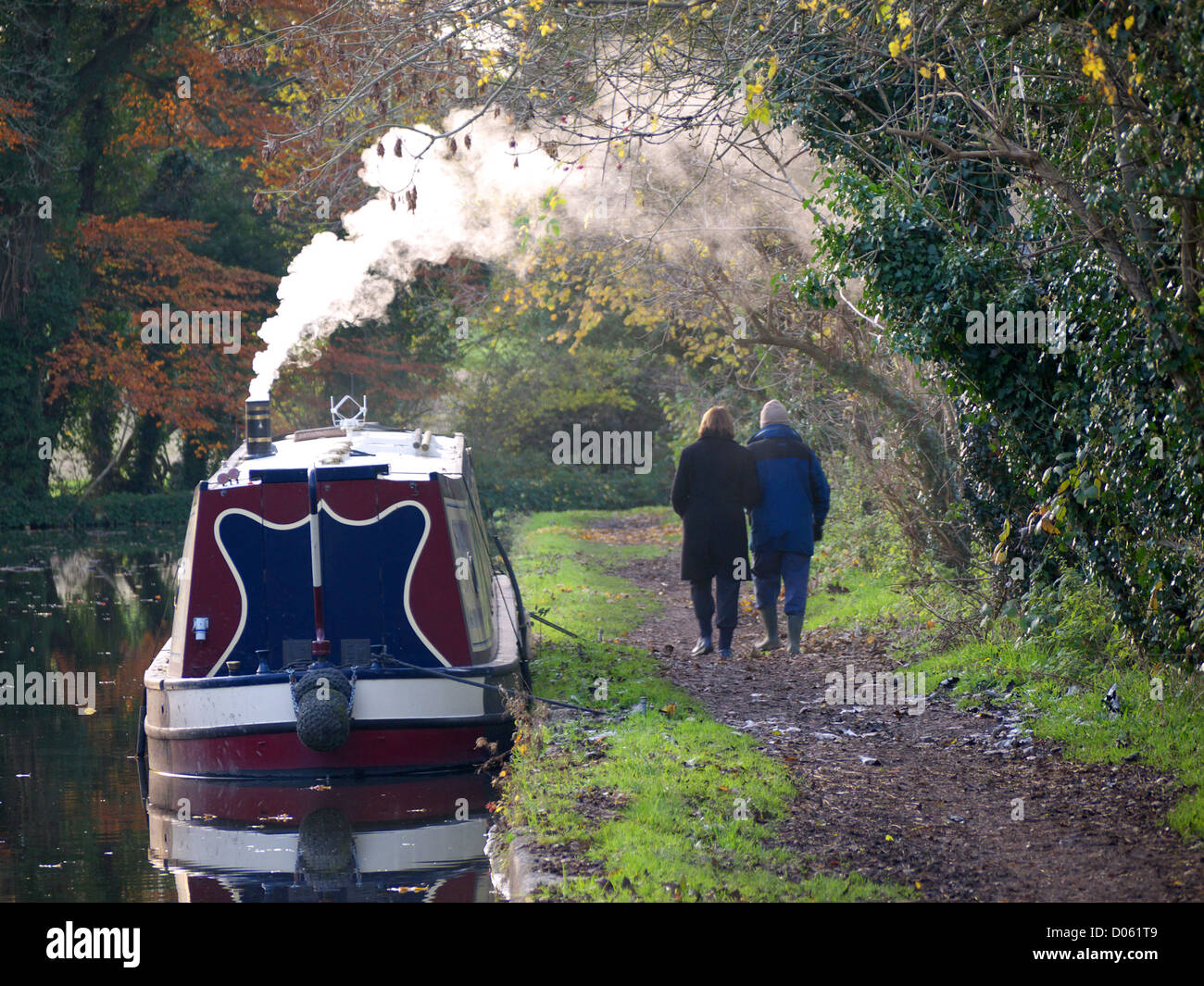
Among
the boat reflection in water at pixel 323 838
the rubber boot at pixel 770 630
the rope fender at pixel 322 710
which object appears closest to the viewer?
the boat reflection in water at pixel 323 838

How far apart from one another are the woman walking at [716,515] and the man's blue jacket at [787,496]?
0.16m

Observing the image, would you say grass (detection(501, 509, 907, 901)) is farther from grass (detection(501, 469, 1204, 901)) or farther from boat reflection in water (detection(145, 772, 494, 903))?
boat reflection in water (detection(145, 772, 494, 903))

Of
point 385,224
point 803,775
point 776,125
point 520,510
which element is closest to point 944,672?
point 803,775

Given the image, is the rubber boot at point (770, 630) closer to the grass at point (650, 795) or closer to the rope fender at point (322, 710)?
the grass at point (650, 795)

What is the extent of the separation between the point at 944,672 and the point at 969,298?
9.82 ft

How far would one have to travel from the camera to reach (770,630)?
39.6ft

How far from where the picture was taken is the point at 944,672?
401 inches

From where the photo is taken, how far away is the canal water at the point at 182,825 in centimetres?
689

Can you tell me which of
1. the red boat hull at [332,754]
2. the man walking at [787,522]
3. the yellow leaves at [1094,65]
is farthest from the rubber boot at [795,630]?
the yellow leaves at [1094,65]

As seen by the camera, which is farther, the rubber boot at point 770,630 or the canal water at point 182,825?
the rubber boot at point 770,630

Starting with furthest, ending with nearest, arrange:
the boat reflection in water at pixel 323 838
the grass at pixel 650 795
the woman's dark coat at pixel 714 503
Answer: the woman's dark coat at pixel 714 503 < the boat reflection in water at pixel 323 838 < the grass at pixel 650 795

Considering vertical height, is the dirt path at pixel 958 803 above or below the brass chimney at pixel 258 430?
below

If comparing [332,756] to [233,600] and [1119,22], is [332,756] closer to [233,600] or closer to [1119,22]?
[233,600]

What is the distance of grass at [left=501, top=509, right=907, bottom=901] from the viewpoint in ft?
18.1
